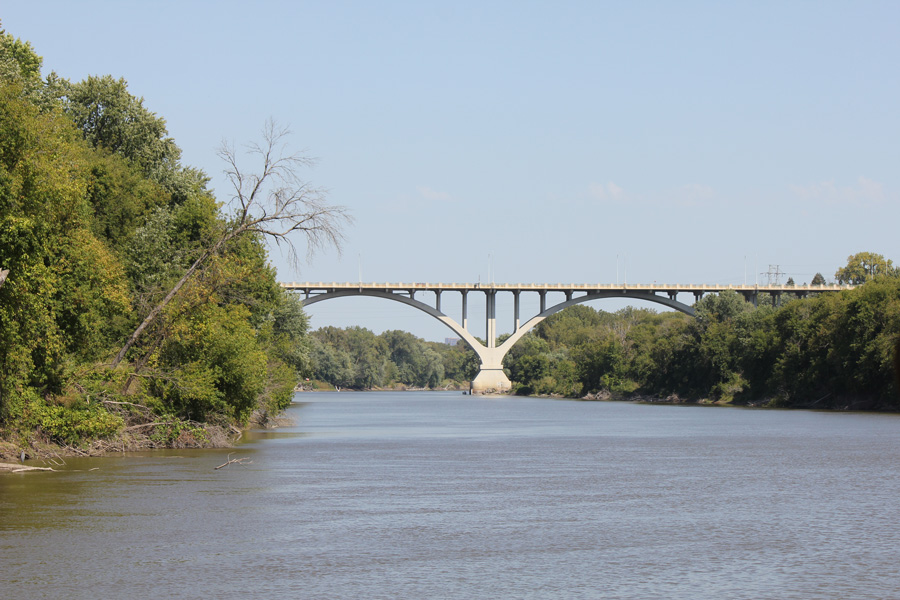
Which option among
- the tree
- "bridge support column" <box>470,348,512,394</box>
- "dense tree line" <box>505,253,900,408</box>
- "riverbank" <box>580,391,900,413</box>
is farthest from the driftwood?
the tree

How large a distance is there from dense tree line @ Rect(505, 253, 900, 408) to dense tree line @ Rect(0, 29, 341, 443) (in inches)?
1183

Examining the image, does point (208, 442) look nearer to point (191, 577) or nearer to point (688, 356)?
point (191, 577)

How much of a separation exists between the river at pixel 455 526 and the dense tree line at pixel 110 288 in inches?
71.0

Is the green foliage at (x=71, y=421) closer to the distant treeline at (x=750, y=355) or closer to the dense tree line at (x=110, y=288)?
the dense tree line at (x=110, y=288)

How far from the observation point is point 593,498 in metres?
20.6

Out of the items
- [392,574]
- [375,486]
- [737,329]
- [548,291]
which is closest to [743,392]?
[737,329]

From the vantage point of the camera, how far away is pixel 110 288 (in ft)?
87.0

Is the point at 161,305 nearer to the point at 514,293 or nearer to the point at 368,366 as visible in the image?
the point at 514,293

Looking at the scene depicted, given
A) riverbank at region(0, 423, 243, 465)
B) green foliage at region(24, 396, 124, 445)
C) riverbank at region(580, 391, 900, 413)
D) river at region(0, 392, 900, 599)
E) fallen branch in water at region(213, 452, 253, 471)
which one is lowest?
river at region(0, 392, 900, 599)

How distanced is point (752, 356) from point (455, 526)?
62137 millimetres

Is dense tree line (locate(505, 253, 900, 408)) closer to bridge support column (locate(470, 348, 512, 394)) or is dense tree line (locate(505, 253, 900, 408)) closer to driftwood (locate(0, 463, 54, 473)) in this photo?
bridge support column (locate(470, 348, 512, 394))

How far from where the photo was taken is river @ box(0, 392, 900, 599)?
12.8m

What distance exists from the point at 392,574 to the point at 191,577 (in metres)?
2.43

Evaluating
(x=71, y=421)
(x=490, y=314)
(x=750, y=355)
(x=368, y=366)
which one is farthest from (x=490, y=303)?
(x=71, y=421)
